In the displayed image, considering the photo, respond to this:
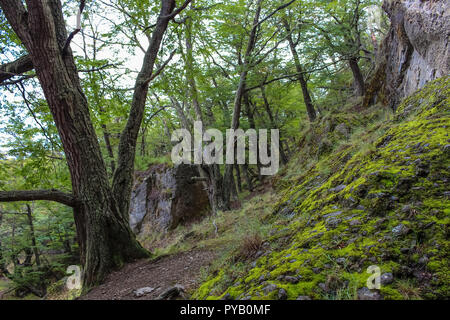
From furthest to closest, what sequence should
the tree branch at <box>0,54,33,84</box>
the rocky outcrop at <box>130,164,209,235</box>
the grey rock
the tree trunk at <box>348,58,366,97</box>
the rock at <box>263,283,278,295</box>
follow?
1. the rocky outcrop at <box>130,164,209,235</box>
2. the tree trunk at <box>348,58,366,97</box>
3. the tree branch at <box>0,54,33,84</box>
4. the grey rock
5. the rock at <box>263,283,278,295</box>

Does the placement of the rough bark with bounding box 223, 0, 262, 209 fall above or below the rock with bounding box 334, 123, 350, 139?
above

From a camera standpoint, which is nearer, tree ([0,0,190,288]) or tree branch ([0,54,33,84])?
tree ([0,0,190,288])

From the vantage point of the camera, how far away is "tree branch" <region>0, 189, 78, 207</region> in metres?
4.50

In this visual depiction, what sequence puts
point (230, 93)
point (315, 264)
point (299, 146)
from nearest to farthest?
1. point (315, 264)
2. point (299, 146)
3. point (230, 93)

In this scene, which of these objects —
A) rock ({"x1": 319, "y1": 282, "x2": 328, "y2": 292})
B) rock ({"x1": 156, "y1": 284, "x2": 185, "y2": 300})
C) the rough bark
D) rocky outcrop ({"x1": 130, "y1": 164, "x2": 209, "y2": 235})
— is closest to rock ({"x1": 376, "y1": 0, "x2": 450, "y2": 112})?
rock ({"x1": 319, "y1": 282, "x2": 328, "y2": 292})

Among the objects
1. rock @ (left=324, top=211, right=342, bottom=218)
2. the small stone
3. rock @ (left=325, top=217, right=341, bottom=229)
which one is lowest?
the small stone

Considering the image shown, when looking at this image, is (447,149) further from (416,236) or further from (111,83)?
(111,83)

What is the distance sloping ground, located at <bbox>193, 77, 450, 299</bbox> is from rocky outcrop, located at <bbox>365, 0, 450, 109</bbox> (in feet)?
3.32

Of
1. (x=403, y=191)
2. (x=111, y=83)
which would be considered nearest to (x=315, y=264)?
(x=403, y=191)

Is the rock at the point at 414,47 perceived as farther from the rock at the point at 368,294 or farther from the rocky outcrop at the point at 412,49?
the rock at the point at 368,294

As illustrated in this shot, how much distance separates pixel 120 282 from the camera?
179 inches

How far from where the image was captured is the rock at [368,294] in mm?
1399

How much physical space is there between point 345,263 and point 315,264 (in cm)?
21

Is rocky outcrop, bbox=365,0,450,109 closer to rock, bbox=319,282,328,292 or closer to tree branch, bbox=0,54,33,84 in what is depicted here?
rock, bbox=319,282,328,292
